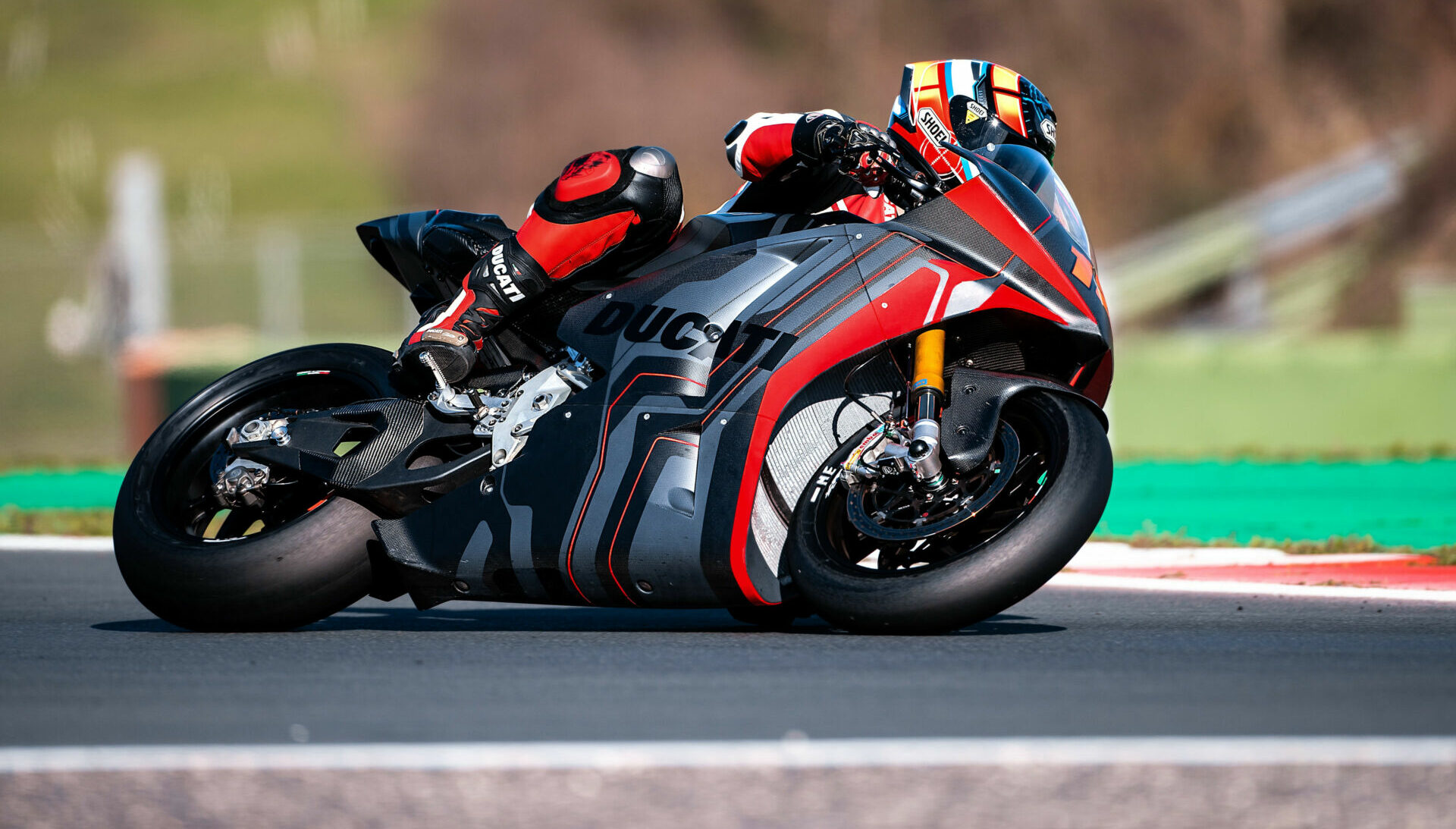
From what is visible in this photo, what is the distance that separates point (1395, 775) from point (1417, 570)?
3416 millimetres

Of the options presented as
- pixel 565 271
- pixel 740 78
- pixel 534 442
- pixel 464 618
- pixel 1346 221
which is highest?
pixel 740 78

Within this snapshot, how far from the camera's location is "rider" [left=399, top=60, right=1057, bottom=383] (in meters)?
4.79

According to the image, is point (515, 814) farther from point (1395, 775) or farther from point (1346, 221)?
point (1346, 221)

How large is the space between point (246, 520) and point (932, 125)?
2.21 meters

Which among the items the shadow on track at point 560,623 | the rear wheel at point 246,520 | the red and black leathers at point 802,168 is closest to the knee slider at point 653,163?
the red and black leathers at point 802,168

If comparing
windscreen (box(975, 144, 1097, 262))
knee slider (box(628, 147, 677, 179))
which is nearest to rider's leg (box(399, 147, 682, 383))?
knee slider (box(628, 147, 677, 179))

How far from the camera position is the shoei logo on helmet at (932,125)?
512 centimetres

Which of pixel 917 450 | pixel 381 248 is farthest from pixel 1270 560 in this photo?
pixel 381 248

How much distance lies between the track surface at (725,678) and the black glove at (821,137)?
4.00ft

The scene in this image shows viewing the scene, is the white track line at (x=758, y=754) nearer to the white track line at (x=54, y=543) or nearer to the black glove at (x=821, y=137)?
the black glove at (x=821, y=137)

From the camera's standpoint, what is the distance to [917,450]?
4.35m

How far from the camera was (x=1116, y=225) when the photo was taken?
2694cm

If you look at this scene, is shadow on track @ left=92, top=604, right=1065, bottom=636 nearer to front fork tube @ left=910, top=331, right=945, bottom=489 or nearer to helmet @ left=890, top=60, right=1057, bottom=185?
front fork tube @ left=910, top=331, right=945, bottom=489

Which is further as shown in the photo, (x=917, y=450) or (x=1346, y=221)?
(x=1346, y=221)
